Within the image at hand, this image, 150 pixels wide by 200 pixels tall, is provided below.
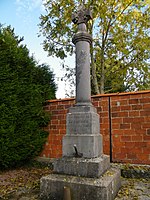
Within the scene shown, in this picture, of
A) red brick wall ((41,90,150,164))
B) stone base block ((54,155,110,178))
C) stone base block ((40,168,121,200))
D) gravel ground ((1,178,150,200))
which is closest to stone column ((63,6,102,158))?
stone base block ((54,155,110,178))

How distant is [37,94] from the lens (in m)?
5.18

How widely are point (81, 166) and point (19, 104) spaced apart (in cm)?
241

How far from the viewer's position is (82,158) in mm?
3123

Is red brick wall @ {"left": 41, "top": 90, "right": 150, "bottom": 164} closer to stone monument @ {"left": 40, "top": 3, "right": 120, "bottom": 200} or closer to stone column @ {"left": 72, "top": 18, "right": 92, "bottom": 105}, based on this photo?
stone monument @ {"left": 40, "top": 3, "right": 120, "bottom": 200}

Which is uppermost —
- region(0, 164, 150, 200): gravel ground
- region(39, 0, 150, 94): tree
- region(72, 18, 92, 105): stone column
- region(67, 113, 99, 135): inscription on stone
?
region(39, 0, 150, 94): tree

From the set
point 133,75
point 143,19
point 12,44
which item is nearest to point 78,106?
point 12,44

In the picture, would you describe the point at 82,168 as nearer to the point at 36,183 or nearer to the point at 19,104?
the point at 36,183

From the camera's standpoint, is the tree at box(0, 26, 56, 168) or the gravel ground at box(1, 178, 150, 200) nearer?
the gravel ground at box(1, 178, 150, 200)

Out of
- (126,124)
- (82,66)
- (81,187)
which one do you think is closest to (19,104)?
(82,66)

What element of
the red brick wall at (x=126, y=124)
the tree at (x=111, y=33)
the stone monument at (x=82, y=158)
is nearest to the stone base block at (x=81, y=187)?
the stone monument at (x=82, y=158)

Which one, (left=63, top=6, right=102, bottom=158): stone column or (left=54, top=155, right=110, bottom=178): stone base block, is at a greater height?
(left=63, top=6, right=102, bottom=158): stone column

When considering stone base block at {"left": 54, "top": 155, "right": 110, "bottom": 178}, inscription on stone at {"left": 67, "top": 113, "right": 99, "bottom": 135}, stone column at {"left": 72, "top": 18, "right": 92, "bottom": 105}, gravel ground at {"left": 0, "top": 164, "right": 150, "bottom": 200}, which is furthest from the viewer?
stone column at {"left": 72, "top": 18, "right": 92, "bottom": 105}

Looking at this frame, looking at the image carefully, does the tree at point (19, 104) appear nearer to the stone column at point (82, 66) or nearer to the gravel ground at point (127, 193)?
the gravel ground at point (127, 193)

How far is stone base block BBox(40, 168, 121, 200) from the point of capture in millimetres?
2658
